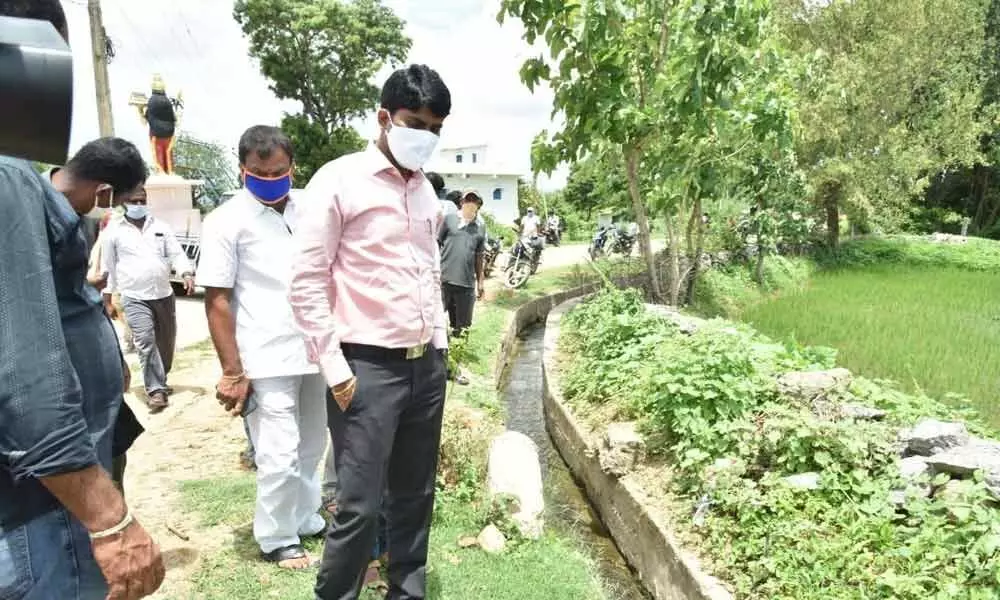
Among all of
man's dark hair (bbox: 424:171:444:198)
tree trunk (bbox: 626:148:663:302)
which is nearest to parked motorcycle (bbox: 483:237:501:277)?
tree trunk (bbox: 626:148:663:302)

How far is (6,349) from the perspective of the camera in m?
1.02

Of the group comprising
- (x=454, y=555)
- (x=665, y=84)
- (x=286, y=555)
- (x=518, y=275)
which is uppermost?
(x=665, y=84)

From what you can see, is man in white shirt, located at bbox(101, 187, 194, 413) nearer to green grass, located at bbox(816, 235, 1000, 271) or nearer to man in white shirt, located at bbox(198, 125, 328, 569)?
man in white shirt, located at bbox(198, 125, 328, 569)

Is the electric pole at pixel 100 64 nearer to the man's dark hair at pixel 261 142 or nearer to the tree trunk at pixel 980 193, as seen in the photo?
the man's dark hair at pixel 261 142

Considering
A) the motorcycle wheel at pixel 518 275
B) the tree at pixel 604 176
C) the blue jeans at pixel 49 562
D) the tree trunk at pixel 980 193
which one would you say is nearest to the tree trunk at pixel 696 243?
the tree at pixel 604 176

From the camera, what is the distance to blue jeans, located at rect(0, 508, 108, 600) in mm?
1094

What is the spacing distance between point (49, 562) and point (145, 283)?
3.74 metres

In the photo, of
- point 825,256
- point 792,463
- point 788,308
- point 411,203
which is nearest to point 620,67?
point 788,308

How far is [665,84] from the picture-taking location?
22.9 ft

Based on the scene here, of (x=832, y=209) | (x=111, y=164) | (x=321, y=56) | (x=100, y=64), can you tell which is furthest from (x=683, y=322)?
(x=321, y=56)

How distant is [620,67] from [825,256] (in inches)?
484

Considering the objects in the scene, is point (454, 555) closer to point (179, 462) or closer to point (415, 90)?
point (179, 462)

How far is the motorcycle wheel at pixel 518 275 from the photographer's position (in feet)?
38.8

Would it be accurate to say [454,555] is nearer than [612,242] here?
Yes
